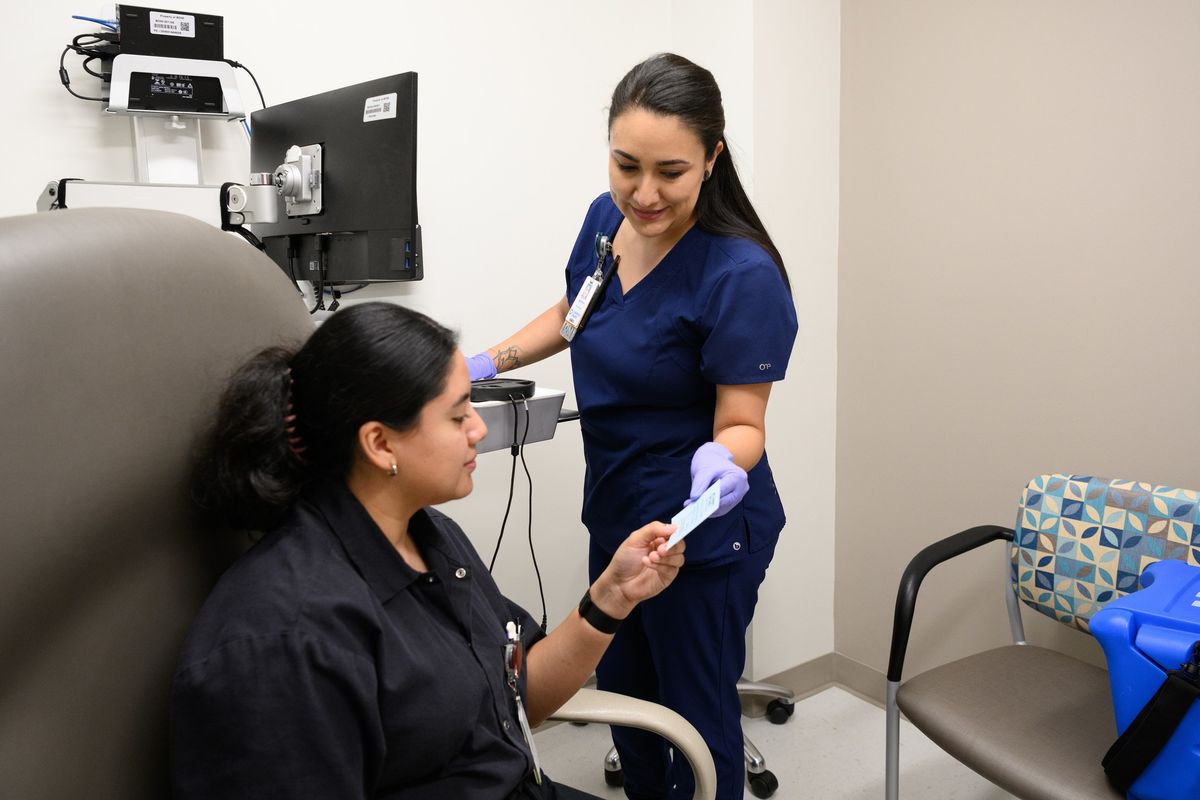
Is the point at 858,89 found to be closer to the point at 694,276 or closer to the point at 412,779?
the point at 694,276

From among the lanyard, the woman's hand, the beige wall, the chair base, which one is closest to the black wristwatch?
the woman's hand

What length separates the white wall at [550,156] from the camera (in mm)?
2051

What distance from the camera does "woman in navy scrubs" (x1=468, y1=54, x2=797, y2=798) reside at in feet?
4.57

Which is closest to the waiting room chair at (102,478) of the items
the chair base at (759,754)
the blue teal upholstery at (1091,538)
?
the chair base at (759,754)

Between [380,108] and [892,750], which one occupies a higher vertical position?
[380,108]

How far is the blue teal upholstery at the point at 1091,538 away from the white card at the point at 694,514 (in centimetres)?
94

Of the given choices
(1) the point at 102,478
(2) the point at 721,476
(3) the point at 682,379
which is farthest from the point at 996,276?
(1) the point at 102,478

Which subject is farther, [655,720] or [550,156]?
[550,156]

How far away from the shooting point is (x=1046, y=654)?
1760 mm

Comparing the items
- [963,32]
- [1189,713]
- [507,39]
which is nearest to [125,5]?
[507,39]

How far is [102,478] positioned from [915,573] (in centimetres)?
146

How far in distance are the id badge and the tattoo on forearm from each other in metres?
0.16

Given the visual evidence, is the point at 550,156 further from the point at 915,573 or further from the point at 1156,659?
the point at 1156,659

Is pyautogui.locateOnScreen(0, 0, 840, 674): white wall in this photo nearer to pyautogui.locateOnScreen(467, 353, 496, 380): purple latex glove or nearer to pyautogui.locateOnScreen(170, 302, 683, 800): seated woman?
pyautogui.locateOnScreen(467, 353, 496, 380): purple latex glove
